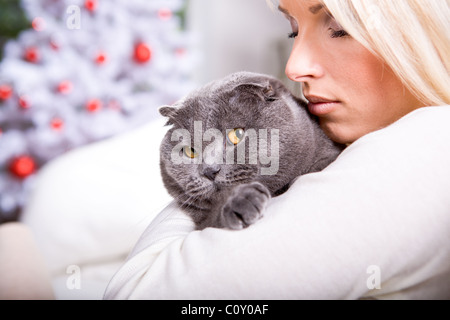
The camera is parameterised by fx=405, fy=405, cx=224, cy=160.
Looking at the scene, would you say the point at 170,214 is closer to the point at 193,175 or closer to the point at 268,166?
the point at 193,175

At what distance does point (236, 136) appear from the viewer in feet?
2.86

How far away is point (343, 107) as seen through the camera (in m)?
0.89

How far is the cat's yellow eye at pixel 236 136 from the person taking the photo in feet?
2.85

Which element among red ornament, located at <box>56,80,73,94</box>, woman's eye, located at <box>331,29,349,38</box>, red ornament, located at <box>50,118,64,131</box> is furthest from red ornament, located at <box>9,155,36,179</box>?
woman's eye, located at <box>331,29,349,38</box>

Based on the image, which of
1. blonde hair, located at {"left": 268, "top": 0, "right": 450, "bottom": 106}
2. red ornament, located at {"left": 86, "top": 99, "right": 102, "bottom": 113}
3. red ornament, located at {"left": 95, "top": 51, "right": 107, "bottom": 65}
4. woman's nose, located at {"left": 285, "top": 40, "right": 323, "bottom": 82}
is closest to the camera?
blonde hair, located at {"left": 268, "top": 0, "right": 450, "bottom": 106}

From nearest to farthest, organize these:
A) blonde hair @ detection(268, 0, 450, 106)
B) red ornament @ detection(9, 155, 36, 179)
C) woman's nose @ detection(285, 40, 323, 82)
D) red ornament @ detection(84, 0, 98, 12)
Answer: blonde hair @ detection(268, 0, 450, 106), woman's nose @ detection(285, 40, 323, 82), red ornament @ detection(84, 0, 98, 12), red ornament @ detection(9, 155, 36, 179)

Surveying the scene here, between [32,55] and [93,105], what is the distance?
43cm

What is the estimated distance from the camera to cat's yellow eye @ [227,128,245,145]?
87 centimetres

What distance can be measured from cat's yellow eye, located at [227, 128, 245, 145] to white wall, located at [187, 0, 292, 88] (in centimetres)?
101

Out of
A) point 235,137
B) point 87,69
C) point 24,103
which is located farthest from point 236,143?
point 24,103

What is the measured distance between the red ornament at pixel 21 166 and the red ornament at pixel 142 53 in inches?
31.6

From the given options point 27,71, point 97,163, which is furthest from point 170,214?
point 27,71

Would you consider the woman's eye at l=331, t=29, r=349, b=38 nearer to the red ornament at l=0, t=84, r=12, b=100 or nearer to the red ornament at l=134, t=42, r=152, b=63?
the red ornament at l=134, t=42, r=152, b=63

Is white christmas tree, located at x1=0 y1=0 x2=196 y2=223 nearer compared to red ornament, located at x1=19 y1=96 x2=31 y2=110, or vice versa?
white christmas tree, located at x1=0 y1=0 x2=196 y2=223
